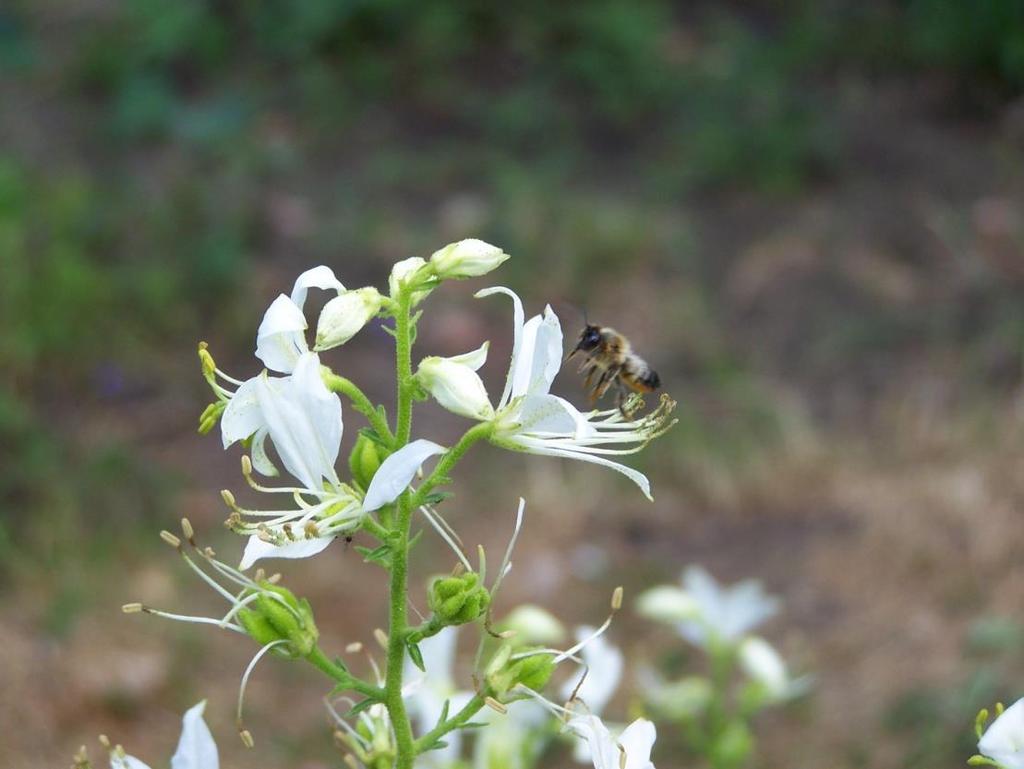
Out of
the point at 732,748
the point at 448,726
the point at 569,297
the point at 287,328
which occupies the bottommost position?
the point at 569,297

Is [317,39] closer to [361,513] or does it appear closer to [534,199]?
[534,199]

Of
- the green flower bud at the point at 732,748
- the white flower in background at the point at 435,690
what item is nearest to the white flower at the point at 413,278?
the white flower in background at the point at 435,690

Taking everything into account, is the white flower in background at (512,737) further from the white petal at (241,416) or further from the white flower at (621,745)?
the white petal at (241,416)

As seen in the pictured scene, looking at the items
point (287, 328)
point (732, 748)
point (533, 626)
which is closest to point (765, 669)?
point (732, 748)

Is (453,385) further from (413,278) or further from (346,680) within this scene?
(346,680)

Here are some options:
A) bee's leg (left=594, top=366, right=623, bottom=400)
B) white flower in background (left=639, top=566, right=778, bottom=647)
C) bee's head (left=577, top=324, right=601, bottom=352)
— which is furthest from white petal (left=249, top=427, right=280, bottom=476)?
white flower in background (left=639, top=566, right=778, bottom=647)

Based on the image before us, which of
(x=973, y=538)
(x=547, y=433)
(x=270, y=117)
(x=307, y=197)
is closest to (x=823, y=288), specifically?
(x=973, y=538)
